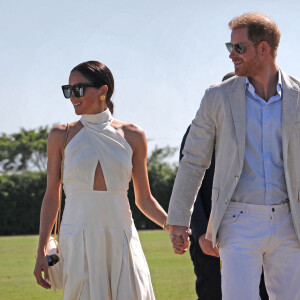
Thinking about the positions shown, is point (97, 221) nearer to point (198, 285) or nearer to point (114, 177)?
point (114, 177)

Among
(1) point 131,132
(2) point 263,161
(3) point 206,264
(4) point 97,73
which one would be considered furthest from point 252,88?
(3) point 206,264

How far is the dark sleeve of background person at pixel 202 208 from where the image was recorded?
21.2 ft

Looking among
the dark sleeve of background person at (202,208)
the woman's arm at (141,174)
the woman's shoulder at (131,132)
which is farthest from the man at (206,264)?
the woman's shoulder at (131,132)

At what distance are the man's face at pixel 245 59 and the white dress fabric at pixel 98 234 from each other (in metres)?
1.16

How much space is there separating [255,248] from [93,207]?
134 cm

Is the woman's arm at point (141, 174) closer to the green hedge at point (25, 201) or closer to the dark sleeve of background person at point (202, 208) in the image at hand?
the dark sleeve of background person at point (202, 208)

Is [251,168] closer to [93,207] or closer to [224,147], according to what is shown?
[224,147]

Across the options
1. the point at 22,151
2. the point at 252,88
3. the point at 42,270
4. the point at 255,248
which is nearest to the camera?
the point at 255,248

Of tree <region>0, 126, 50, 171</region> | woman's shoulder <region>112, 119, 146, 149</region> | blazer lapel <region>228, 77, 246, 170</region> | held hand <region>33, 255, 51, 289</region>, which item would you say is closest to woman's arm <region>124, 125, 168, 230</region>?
woman's shoulder <region>112, 119, 146, 149</region>

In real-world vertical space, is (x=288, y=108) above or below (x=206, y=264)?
above

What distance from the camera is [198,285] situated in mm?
6961

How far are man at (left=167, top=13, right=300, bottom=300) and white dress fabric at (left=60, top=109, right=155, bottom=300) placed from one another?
0.60m

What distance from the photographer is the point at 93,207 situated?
592 cm

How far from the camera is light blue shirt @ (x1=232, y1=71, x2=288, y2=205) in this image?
510 cm
